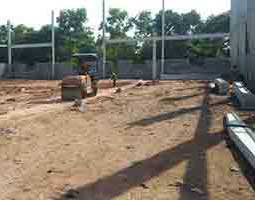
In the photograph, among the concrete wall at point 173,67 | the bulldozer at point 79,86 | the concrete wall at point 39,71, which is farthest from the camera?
the concrete wall at point 39,71

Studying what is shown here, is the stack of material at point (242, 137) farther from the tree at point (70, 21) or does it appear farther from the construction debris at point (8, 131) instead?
the tree at point (70, 21)

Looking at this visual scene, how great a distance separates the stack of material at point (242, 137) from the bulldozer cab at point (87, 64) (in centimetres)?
1206

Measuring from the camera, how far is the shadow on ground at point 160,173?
565 cm

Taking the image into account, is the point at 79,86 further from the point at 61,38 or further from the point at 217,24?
the point at 217,24

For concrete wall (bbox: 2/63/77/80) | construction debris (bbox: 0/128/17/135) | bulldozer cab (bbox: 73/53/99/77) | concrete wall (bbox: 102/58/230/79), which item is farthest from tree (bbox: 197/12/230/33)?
construction debris (bbox: 0/128/17/135)

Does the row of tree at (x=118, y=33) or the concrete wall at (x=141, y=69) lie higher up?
the row of tree at (x=118, y=33)

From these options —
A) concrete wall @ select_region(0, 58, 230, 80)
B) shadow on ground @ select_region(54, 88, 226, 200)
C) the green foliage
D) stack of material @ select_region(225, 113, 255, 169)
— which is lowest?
shadow on ground @ select_region(54, 88, 226, 200)

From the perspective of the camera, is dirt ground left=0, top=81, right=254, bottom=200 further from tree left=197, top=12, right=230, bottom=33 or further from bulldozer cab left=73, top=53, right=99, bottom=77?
tree left=197, top=12, right=230, bottom=33

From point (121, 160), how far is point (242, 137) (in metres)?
1.97

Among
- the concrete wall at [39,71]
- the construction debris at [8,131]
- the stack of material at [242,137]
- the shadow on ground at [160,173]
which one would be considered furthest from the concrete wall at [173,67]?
the shadow on ground at [160,173]

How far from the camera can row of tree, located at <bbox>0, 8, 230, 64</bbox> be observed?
61625mm

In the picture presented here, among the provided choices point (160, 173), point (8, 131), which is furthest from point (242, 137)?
point (8, 131)

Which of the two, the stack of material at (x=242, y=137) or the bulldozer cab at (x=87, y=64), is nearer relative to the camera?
the stack of material at (x=242, y=137)

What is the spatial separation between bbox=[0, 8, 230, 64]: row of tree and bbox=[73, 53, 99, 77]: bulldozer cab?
32.4m
